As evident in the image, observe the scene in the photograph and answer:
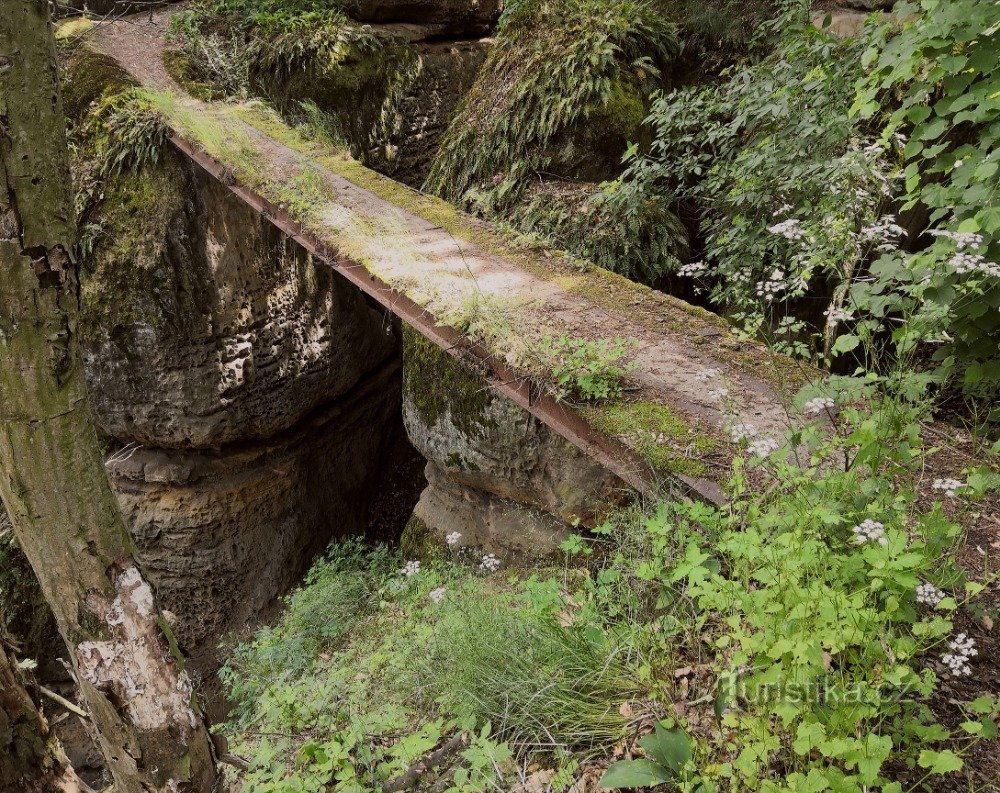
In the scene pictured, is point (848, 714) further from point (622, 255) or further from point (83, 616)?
point (622, 255)

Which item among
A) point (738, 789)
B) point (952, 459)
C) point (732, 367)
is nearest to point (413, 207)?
point (732, 367)

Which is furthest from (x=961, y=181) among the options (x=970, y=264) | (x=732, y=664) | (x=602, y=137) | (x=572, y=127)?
(x=572, y=127)

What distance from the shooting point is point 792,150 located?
3.99 metres

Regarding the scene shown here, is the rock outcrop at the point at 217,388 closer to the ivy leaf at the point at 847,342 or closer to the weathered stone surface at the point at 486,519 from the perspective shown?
the weathered stone surface at the point at 486,519

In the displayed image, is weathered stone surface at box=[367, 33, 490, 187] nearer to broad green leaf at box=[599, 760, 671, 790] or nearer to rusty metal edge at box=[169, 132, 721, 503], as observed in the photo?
rusty metal edge at box=[169, 132, 721, 503]

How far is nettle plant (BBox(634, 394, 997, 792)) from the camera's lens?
5.79 ft

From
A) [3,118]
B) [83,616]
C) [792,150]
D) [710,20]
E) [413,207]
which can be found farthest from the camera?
[710,20]

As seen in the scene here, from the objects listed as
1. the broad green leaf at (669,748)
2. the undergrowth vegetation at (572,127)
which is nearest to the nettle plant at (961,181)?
the broad green leaf at (669,748)

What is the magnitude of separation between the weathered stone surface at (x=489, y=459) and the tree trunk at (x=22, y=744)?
10.5 ft

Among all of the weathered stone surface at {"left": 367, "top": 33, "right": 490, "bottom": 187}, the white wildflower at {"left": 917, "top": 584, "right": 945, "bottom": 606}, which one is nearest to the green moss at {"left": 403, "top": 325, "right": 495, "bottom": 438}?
the white wildflower at {"left": 917, "top": 584, "right": 945, "bottom": 606}

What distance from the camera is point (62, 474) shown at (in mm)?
2469

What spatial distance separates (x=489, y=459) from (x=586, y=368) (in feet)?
7.29

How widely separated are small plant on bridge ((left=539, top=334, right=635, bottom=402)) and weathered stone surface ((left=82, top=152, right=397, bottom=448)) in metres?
4.96

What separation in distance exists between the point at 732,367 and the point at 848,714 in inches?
81.3
